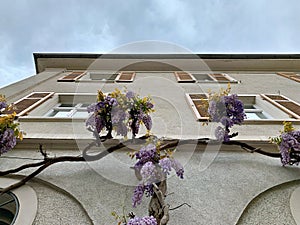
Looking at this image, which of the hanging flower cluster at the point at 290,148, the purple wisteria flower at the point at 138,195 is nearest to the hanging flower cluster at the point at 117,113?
the purple wisteria flower at the point at 138,195

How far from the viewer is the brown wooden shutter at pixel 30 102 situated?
14.3 ft

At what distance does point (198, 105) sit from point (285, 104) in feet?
5.96

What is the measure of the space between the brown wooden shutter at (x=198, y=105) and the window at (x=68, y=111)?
7.04 feet

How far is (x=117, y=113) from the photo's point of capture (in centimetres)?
284

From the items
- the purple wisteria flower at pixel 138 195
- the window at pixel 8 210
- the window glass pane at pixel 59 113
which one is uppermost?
the window glass pane at pixel 59 113

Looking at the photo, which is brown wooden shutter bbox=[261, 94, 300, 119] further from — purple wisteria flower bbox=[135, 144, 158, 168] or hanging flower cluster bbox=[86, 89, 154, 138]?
purple wisteria flower bbox=[135, 144, 158, 168]

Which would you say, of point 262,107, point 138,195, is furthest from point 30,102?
point 262,107

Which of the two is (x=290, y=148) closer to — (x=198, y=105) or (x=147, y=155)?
(x=147, y=155)

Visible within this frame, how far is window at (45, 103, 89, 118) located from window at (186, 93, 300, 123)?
223 centimetres

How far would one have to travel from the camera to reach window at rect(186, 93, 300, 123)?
4.20m

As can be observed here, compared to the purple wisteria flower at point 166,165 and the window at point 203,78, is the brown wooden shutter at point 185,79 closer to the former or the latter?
the window at point 203,78

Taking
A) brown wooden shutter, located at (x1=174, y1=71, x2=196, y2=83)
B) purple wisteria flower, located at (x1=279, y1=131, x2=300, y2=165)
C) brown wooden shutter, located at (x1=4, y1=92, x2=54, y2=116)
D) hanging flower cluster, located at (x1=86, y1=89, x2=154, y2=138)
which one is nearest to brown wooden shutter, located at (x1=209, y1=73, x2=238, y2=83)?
brown wooden shutter, located at (x1=174, y1=71, x2=196, y2=83)

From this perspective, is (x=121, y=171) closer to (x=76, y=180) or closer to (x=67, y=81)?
(x=76, y=180)

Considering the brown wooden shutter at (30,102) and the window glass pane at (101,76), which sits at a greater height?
the window glass pane at (101,76)
